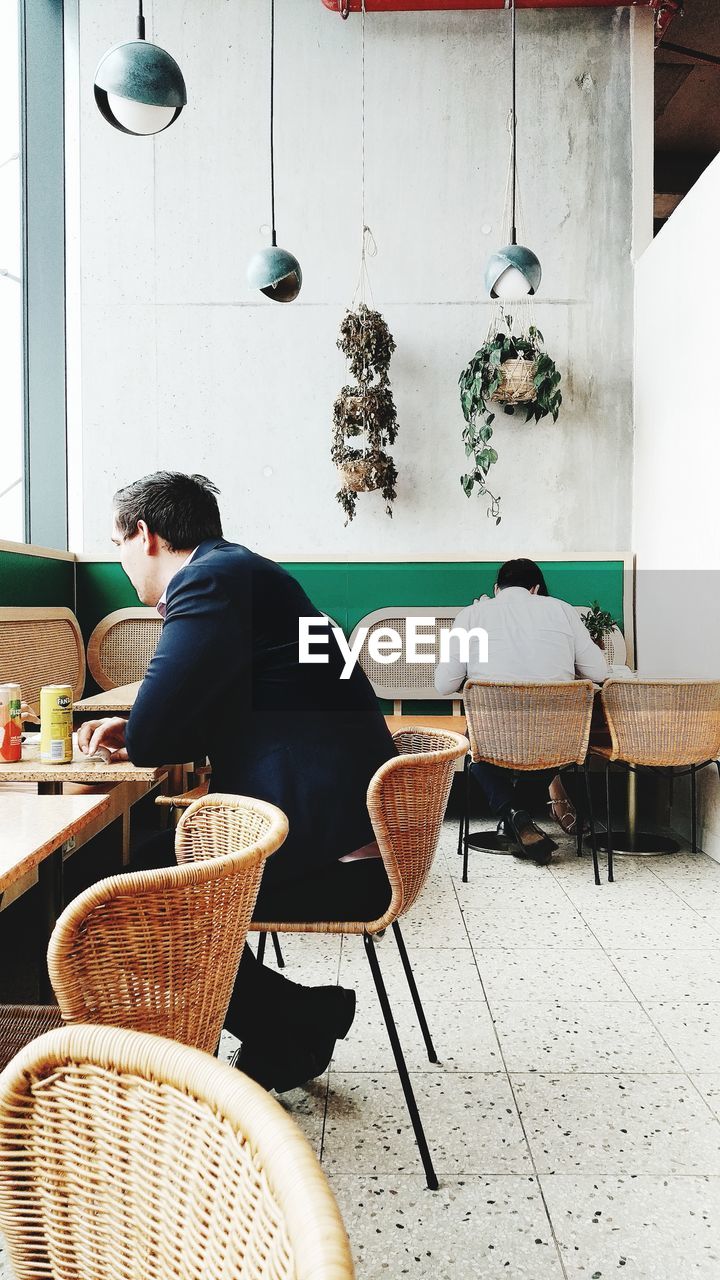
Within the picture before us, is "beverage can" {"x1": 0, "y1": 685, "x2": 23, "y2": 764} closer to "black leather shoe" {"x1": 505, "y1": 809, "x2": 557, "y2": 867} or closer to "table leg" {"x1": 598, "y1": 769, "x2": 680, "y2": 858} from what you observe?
"black leather shoe" {"x1": 505, "y1": 809, "x2": 557, "y2": 867}

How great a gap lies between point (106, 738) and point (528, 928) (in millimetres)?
1769

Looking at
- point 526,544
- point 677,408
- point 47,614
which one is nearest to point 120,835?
point 47,614

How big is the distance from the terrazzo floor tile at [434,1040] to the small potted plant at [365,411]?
3.08 metres

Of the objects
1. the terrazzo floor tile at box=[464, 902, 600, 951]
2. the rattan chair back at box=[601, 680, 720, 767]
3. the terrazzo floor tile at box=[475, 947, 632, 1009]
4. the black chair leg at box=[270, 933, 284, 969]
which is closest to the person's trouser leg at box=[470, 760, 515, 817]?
the rattan chair back at box=[601, 680, 720, 767]

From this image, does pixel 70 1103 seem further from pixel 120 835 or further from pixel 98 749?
pixel 120 835

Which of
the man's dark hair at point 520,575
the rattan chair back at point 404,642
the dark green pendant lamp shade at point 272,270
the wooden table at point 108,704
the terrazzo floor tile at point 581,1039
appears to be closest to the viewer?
the terrazzo floor tile at point 581,1039

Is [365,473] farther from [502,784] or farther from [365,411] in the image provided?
[502,784]

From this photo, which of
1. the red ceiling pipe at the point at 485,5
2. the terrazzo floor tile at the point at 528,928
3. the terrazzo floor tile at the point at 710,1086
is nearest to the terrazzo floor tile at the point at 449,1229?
the terrazzo floor tile at the point at 710,1086

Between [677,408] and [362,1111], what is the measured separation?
A: 3762 millimetres

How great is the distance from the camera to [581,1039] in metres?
2.32

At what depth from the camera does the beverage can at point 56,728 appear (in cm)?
205

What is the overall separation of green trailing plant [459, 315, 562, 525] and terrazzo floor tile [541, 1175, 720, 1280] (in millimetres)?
3869

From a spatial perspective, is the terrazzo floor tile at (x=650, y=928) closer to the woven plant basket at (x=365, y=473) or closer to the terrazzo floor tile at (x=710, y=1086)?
the terrazzo floor tile at (x=710, y=1086)

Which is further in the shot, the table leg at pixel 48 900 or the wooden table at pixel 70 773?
the wooden table at pixel 70 773
